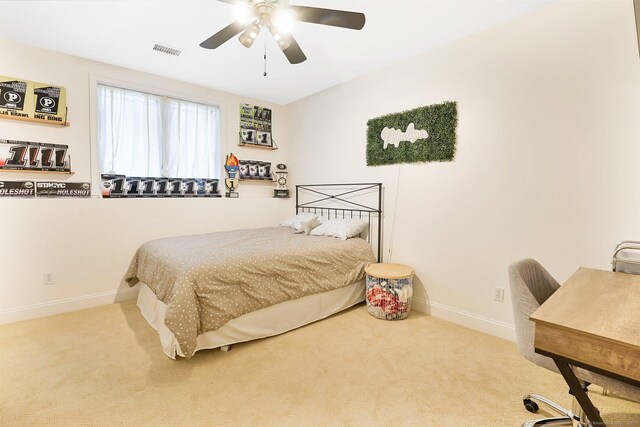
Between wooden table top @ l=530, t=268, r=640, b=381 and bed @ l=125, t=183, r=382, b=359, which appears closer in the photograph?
wooden table top @ l=530, t=268, r=640, b=381

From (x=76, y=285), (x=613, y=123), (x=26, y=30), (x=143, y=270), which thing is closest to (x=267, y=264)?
(x=143, y=270)

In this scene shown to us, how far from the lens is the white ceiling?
2217 mm

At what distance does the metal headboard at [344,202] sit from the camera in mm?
3363

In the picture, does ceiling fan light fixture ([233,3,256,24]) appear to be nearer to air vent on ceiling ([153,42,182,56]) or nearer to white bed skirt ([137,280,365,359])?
air vent on ceiling ([153,42,182,56])

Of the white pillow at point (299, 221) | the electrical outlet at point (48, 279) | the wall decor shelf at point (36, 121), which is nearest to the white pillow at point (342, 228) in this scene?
the white pillow at point (299, 221)

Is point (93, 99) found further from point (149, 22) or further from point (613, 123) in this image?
point (613, 123)

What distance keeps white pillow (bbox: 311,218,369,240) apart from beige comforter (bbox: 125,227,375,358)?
10 cm

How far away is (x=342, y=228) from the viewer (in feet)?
10.7

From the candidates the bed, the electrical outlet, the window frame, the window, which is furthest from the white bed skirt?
the window

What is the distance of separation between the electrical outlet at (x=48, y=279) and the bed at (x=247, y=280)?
2.08ft

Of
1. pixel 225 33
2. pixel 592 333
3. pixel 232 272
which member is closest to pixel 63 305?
pixel 232 272

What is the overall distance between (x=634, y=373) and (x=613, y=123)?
1.91 meters

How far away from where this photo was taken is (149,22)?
2.42m

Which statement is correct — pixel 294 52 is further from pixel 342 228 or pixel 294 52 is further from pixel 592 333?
pixel 592 333
